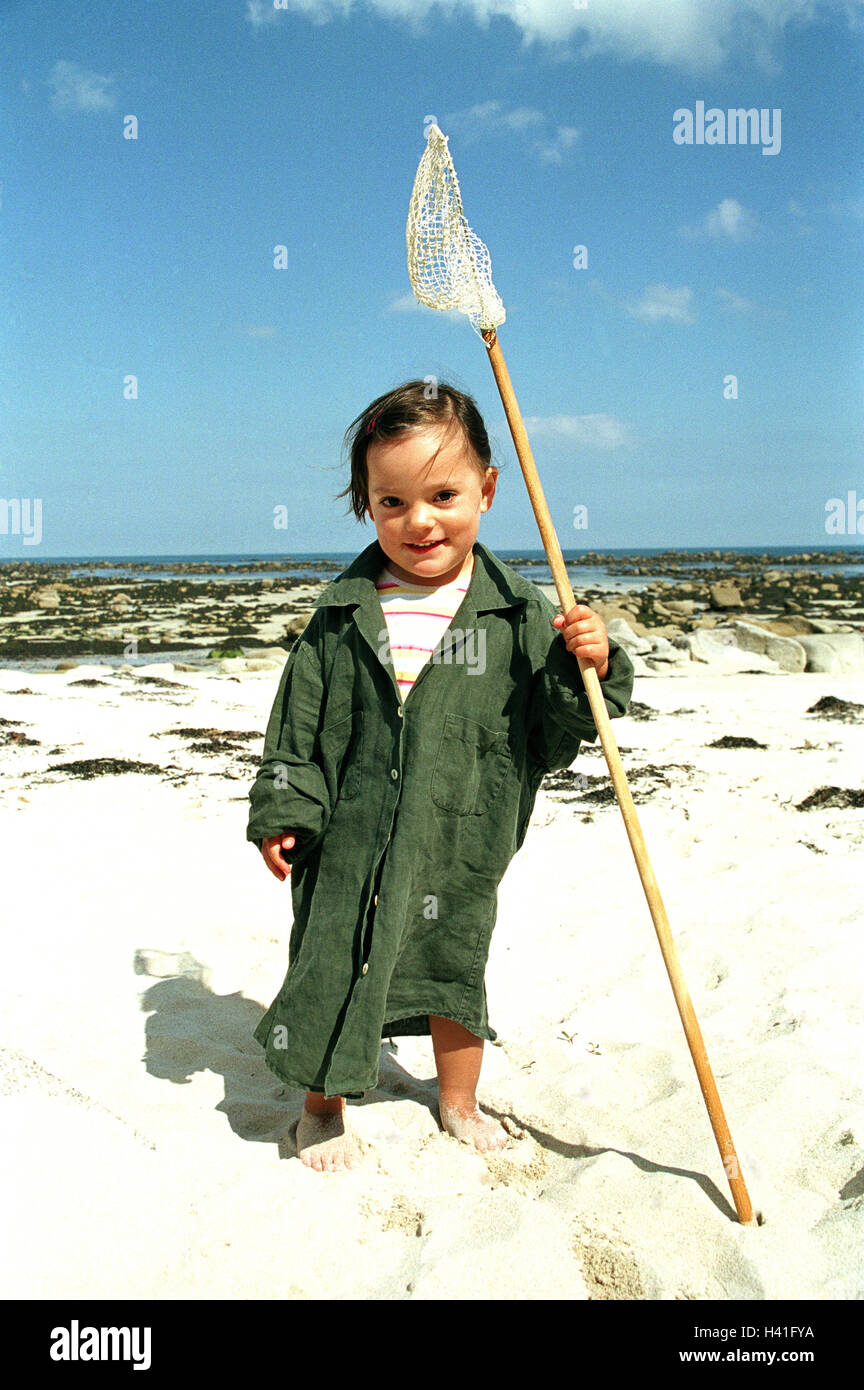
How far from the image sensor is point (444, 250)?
238cm

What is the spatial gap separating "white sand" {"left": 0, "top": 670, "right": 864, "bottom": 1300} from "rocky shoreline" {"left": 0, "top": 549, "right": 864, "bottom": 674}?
7.65 meters

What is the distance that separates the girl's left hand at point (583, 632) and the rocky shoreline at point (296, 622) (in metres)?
9.72

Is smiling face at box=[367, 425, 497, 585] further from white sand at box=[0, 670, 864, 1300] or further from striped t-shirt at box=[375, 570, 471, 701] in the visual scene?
white sand at box=[0, 670, 864, 1300]

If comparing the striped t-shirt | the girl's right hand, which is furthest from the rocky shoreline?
the girl's right hand

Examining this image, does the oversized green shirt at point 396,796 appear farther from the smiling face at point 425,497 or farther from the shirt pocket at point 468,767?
the smiling face at point 425,497

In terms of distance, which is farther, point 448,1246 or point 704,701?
point 704,701

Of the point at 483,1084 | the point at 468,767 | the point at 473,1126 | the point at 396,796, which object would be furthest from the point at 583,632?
the point at 483,1084

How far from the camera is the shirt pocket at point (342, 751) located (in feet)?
8.17

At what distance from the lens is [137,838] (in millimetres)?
5000

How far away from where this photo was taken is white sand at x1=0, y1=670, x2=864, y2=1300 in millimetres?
2047

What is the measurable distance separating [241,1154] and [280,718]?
42.6 inches

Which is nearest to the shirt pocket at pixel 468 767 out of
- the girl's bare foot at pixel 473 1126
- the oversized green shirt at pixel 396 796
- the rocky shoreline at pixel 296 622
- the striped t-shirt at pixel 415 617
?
the oversized green shirt at pixel 396 796
